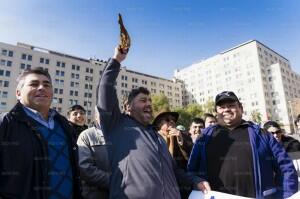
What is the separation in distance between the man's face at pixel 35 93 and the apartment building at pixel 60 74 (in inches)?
2250

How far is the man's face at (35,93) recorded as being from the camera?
2.83 meters

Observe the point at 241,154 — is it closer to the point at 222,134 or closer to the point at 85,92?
the point at 222,134

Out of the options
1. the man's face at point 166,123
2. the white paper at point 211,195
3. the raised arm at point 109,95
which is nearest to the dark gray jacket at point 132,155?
the raised arm at point 109,95

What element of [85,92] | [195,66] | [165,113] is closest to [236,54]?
[195,66]

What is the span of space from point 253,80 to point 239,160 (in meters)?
83.8

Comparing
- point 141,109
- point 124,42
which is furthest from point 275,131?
point 124,42

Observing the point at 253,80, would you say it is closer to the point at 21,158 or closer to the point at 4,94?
the point at 4,94

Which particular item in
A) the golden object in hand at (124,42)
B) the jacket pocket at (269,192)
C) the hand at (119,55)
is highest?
the golden object in hand at (124,42)

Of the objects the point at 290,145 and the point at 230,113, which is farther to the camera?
the point at 290,145

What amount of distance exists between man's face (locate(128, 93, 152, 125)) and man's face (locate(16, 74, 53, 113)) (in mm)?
987

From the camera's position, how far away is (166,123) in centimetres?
448

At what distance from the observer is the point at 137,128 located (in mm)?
2893

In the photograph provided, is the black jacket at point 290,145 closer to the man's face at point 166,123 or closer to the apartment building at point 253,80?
the man's face at point 166,123

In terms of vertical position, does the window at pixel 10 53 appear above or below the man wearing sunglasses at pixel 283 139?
above
